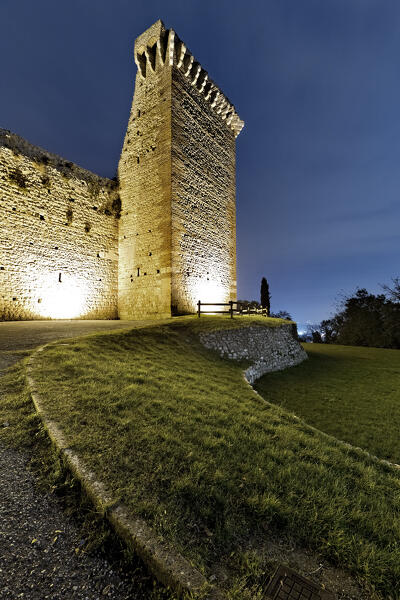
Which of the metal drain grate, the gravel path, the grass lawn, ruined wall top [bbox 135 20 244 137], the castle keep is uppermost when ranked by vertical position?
ruined wall top [bbox 135 20 244 137]

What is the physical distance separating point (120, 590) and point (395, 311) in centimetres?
2919

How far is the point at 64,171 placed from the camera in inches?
593

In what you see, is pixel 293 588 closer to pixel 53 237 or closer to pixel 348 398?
pixel 348 398

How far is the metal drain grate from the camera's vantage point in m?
1.44

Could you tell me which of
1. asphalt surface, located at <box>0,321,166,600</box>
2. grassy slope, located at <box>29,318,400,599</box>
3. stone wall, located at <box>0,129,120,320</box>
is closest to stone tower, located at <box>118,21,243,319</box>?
stone wall, located at <box>0,129,120,320</box>

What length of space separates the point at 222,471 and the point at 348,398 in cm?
656

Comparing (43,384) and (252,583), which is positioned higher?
(43,384)

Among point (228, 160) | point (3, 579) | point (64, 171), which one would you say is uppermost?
point (228, 160)

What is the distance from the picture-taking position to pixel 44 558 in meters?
1.55

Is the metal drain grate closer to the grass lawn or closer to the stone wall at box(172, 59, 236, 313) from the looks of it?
the grass lawn

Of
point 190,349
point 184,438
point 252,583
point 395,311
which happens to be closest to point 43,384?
point 184,438

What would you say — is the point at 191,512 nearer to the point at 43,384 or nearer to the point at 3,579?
the point at 3,579

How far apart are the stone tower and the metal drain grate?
41.4 feet

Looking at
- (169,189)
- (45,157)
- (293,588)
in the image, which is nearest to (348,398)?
(293,588)
